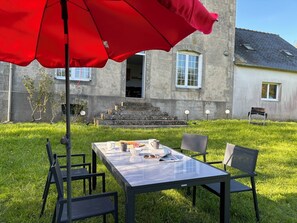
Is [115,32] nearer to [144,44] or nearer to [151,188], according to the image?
[144,44]

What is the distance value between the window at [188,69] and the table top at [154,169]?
1030cm

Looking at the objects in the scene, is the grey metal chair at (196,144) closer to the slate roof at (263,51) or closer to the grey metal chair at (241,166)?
the grey metal chair at (241,166)

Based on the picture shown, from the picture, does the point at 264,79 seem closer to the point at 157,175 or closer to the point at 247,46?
the point at 247,46

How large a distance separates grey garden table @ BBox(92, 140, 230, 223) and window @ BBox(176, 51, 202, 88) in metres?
10.4

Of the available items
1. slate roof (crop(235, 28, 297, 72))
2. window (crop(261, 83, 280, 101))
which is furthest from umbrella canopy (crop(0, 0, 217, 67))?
window (crop(261, 83, 280, 101))

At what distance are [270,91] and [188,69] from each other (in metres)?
A: 6.08

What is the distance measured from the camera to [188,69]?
13.4m

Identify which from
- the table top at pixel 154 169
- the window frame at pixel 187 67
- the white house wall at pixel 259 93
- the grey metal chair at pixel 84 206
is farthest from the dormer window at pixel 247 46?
the grey metal chair at pixel 84 206

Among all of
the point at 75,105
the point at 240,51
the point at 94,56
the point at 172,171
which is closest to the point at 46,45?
the point at 94,56

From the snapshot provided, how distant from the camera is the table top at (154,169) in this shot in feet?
7.46

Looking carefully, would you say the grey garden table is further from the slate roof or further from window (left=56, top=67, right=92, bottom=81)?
the slate roof

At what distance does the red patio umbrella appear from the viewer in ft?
6.89

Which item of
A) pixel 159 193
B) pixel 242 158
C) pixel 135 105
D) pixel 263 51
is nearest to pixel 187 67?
pixel 135 105

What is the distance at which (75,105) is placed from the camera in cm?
1078
